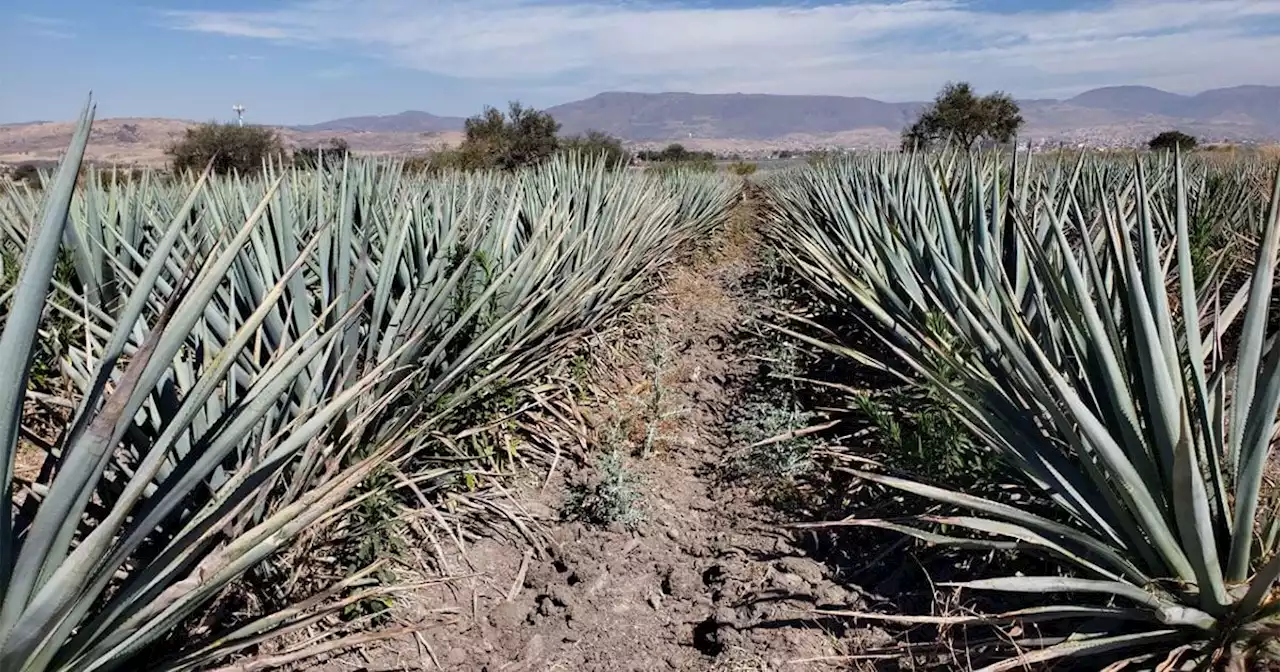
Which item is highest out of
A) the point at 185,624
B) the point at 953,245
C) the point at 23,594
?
the point at 953,245

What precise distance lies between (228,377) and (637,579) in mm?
1517

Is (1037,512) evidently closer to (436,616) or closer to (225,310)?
(436,616)

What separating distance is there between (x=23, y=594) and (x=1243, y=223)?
27.1 feet

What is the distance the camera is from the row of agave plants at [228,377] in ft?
4.24

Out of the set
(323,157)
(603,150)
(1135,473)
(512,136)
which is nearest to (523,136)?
(512,136)

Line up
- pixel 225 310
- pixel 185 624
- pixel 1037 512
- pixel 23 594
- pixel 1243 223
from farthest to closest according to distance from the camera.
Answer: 1. pixel 1243 223
2. pixel 225 310
3. pixel 1037 512
4. pixel 185 624
5. pixel 23 594

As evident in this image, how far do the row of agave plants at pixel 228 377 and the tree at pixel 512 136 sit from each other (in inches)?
1050

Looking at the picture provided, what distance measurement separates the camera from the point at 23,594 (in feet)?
4.26

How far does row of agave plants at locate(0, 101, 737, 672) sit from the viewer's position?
1.29 meters

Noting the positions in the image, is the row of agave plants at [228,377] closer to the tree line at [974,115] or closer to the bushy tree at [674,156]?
the bushy tree at [674,156]

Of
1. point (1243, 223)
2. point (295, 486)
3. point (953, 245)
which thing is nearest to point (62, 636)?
point (295, 486)

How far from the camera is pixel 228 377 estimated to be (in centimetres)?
242

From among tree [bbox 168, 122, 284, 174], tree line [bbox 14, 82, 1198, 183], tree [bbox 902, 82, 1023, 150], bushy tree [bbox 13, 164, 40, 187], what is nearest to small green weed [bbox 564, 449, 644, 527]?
bushy tree [bbox 13, 164, 40, 187]

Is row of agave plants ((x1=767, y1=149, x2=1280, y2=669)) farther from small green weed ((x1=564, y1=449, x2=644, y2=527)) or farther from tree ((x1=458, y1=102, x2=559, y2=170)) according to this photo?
tree ((x1=458, y1=102, x2=559, y2=170))
